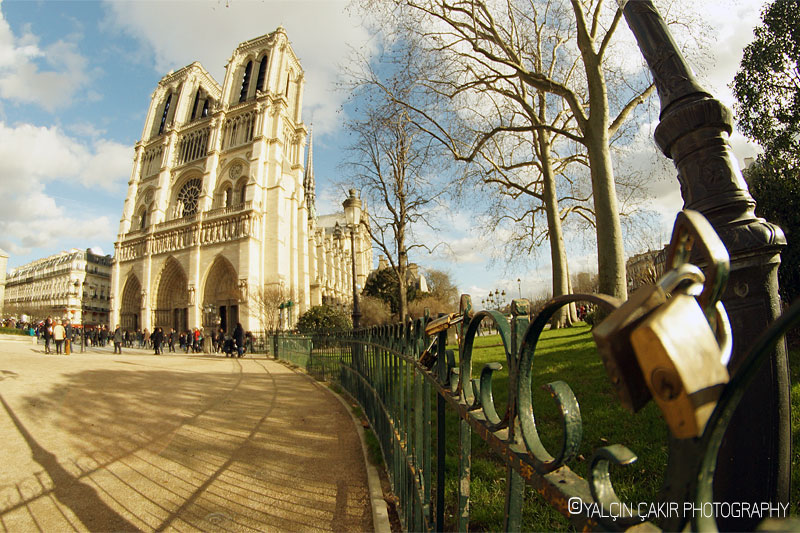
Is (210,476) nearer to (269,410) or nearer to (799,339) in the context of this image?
(269,410)

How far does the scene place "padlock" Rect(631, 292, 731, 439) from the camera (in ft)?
1.43

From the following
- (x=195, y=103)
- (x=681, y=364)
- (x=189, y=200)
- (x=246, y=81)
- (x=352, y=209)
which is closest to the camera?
(x=681, y=364)

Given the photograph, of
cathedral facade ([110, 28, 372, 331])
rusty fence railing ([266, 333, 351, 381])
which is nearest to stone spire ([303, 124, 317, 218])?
cathedral facade ([110, 28, 372, 331])

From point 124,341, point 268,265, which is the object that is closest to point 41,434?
point 268,265

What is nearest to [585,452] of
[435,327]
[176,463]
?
[435,327]

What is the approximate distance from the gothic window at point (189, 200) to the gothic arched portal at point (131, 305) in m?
8.11

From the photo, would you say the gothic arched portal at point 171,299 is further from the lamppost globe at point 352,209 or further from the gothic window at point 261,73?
the lamppost globe at point 352,209

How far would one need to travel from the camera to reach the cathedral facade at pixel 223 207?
33.2 metres

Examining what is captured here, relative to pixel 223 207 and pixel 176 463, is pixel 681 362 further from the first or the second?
pixel 223 207

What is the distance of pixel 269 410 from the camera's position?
5.74 metres

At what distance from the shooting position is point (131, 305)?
40031mm

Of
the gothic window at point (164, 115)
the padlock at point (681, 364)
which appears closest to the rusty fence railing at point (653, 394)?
the padlock at point (681, 364)

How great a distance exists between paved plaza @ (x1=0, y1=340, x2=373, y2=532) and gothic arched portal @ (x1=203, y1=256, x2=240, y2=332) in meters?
28.8

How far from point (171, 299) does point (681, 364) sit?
43.5 metres
